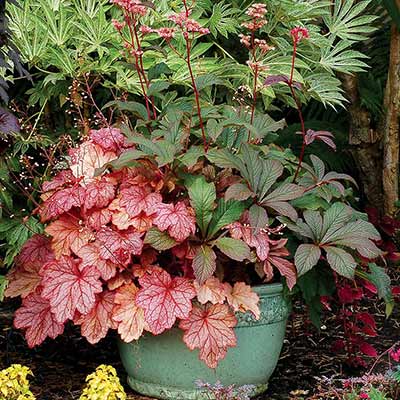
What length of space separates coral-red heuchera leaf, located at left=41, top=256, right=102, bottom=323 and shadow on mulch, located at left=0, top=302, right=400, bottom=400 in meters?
0.47

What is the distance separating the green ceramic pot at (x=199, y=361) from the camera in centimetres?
258

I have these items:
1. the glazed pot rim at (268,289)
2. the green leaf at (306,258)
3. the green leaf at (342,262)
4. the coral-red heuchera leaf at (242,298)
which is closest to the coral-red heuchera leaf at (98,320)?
the coral-red heuchera leaf at (242,298)

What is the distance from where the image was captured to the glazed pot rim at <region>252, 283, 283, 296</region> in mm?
2600

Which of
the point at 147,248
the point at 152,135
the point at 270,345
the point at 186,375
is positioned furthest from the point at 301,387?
the point at 152,135

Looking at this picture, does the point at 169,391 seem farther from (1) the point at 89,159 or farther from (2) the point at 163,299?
(1) the point at 89,159

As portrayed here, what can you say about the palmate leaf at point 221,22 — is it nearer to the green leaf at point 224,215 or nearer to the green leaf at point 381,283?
the green leaf at point 224,215

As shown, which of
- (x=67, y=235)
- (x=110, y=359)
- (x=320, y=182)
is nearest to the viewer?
(x=67, y=235)

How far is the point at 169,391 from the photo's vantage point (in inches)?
103

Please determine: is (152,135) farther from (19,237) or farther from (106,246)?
(19,237)

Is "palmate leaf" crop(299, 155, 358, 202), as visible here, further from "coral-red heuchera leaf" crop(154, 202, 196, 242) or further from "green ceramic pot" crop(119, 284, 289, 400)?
"coral-red heuchera leaf" crop(154, 202, 196, 242)

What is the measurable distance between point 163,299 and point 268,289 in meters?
0.41

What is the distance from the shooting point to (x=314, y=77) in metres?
3.36

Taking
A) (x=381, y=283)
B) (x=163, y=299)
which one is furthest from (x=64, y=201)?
(x=381, y=283)

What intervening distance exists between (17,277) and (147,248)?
0.49m
